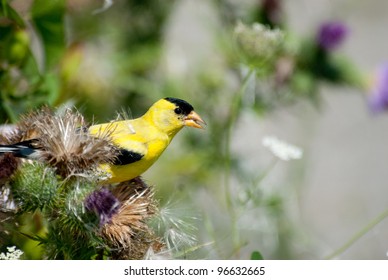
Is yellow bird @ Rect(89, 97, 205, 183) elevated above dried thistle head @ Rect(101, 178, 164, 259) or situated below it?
above

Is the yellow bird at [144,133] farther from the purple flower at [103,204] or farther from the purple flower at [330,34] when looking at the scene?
the purple flower at [330,34]

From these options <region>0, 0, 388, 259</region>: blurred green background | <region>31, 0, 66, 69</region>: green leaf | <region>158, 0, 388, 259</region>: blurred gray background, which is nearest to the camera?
<region>31, 0, 66, 69</region>: green leaf

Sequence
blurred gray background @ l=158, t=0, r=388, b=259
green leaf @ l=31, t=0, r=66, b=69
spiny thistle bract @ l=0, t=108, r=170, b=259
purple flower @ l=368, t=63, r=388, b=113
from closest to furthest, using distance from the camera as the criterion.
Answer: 1. spiny thistle bract @ l=0, t=108, r=170, b=259
2. green leaf @ l=31, t=0, r=66, b=69
3. purple flower @ l=368, t=63, r=388, b=113
4. blurred gray background @ l=158, t=0, r=388, b=259

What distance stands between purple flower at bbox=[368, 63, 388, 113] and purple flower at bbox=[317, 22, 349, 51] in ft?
0.50

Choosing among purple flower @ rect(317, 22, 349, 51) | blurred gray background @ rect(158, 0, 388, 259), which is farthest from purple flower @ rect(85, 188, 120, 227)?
blurred gray background @ rect(158, 0, 388, 259)

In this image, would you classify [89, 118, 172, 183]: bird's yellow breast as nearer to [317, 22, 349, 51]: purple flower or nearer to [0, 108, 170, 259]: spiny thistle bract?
[0, 108, 170, 259]: spiny thistle bract

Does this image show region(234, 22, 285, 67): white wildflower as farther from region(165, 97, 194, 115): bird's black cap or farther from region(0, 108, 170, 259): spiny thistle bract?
region(0, 108, 170, 259): spiny thistle bract

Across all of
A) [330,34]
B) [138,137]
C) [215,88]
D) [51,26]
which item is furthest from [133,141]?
[330,34]

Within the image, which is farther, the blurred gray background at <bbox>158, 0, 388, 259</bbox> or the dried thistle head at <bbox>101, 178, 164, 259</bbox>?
the blurred gray background at <bbox>158, 0, 388, 259</bbox>

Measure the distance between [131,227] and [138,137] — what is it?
0.13m

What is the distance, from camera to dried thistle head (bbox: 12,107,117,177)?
94 cm

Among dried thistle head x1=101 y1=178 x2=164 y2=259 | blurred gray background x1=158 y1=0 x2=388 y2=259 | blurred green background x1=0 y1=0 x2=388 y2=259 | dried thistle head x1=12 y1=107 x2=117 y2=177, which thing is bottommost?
blurred gray background x1=158 y1=0 x2=388 y2=259

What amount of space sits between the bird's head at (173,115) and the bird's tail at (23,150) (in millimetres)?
168

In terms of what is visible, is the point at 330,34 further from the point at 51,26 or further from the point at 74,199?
the point at 74,199
